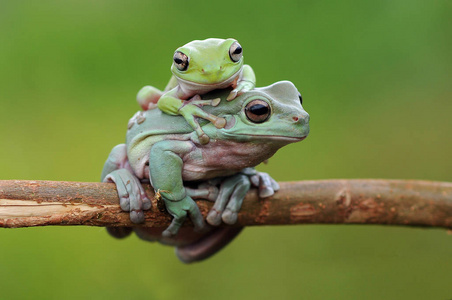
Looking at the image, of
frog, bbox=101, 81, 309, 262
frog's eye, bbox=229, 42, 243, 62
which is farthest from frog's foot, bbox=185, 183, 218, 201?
frog's eye, bbox=229, 42, 243, 62

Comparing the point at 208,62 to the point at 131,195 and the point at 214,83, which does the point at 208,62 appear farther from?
the point at 131,195

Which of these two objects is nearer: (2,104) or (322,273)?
(2,104)

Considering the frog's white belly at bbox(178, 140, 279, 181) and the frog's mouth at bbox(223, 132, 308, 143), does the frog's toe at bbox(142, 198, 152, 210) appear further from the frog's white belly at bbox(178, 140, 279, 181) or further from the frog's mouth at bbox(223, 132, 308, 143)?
the frog's mouth at bbox(223, 132, 308, 143)

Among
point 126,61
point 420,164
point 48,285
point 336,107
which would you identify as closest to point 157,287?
point 48,285

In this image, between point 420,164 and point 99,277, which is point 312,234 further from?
point 99,277

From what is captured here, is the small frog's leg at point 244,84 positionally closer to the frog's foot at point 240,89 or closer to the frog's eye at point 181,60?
the frog's foot at point 240,89

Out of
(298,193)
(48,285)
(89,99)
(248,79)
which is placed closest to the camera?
(248,79)

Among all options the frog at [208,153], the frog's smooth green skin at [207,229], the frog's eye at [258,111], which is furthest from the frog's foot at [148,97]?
the frog's eye at [258,111]
